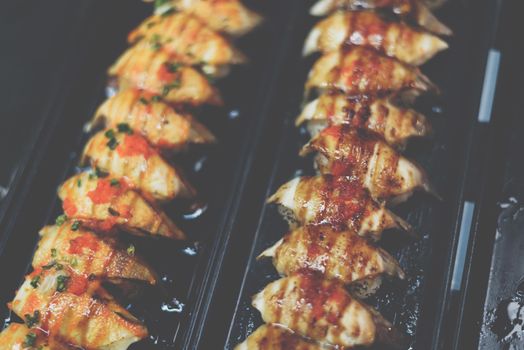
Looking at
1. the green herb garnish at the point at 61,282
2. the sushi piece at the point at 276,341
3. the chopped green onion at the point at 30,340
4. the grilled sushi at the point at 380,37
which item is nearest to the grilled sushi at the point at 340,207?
the sushi piece at the point at 276,341

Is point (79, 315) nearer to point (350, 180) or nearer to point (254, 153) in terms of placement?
point (254, 153)

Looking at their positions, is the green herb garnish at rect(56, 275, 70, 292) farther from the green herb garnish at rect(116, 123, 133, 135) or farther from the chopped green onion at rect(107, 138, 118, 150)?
the green herb garnish at rect(116, 123, 133, 135)

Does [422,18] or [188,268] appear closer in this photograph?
[188,268]

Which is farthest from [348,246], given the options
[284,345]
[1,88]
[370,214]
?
[1,88]

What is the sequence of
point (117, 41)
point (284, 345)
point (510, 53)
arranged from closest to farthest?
1. point (284, 345)
2. point (510, 53)
3. point (117, 41)

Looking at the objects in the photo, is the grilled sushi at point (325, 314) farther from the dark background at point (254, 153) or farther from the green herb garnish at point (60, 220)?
the green herb garnish at point (60, 220)

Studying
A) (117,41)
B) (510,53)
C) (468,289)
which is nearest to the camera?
(468,289)

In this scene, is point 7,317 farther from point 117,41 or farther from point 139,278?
point 117,41
